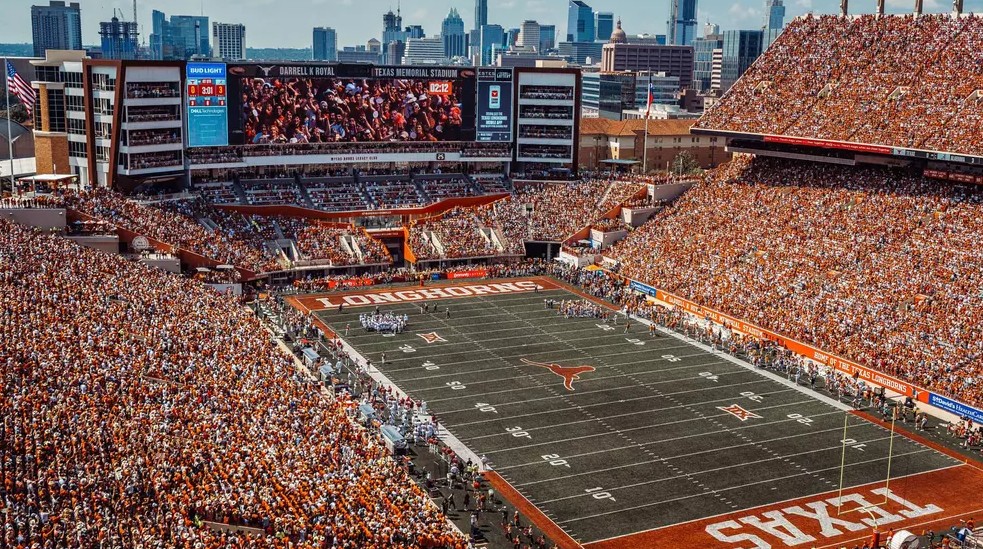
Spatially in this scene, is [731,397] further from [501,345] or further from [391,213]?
[391,213]

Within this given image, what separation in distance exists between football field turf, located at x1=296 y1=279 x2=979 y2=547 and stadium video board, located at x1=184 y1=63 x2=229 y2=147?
20.2 m

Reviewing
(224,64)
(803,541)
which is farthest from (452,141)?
(803,541)

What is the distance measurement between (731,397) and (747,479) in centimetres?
786

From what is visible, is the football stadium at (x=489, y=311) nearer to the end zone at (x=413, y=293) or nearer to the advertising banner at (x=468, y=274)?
the advertising banner at (x=468, y=274)

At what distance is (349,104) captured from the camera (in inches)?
2670

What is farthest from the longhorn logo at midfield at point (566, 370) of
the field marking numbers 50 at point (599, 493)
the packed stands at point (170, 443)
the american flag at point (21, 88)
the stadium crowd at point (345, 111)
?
the american flag at point (21, 88)

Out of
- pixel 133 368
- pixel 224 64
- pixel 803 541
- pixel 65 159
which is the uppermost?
pixel 224 64

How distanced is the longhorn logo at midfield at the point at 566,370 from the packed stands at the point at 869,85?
894 inches

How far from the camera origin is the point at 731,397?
39.3 meters

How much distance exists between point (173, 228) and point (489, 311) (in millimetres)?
18484

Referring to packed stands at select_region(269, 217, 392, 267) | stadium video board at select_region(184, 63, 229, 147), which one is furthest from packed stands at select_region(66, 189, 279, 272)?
stadium video board at select_region(184, 63, 229, 147)

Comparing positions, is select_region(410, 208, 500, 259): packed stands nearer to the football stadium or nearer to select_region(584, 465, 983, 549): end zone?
the football stadium

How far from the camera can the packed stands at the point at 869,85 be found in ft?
176

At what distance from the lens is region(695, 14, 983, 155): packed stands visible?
53.8 m
